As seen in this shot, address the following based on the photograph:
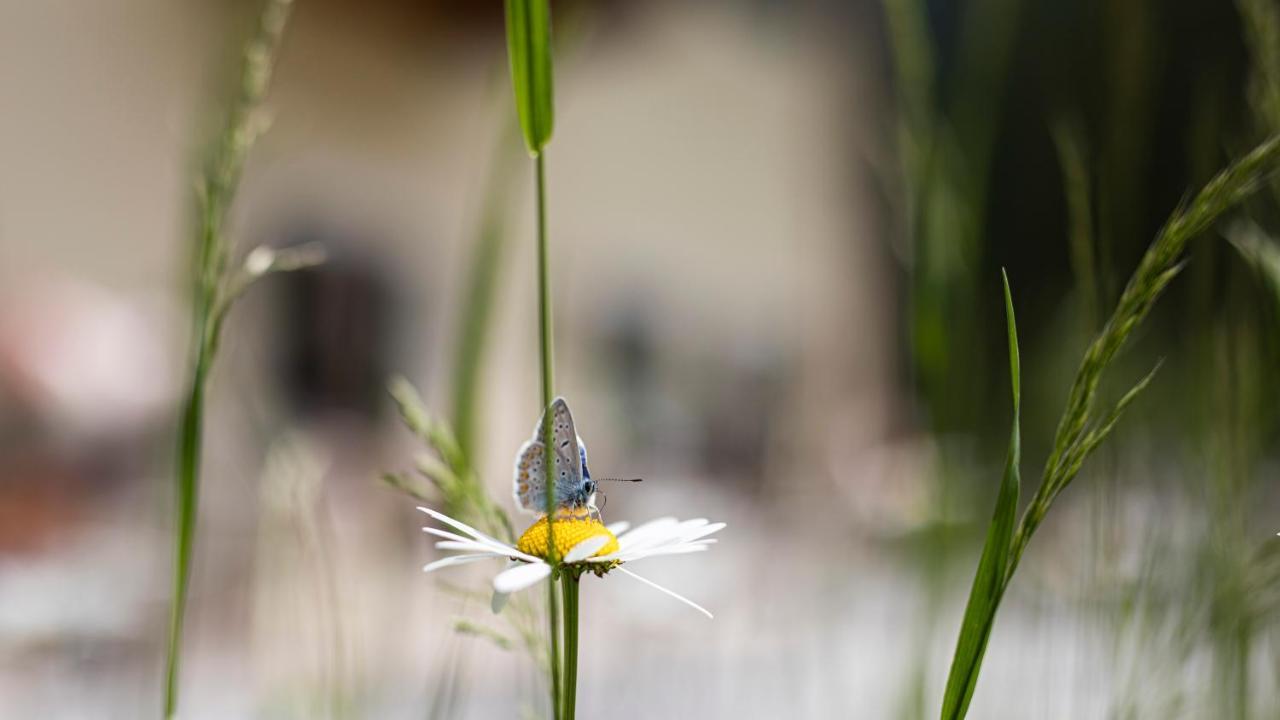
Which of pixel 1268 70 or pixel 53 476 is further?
pixel 53 476

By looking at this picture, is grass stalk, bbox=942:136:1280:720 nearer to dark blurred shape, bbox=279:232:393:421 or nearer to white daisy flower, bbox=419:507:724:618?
white daisy flower, bbox=419:507:724:618

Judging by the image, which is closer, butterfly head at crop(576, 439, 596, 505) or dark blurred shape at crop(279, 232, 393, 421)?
butterfly head at crop(576, 439, 596, 505)

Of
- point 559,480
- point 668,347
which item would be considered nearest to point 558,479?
point 559,480

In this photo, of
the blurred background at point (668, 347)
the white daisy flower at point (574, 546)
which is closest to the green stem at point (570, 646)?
the white daisy flower at point (574, 546)

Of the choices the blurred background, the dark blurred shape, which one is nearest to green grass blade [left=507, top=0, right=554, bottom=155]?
the blurred background

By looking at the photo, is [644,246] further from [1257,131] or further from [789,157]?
[1257,131]

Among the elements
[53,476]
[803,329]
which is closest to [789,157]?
[803,329]
